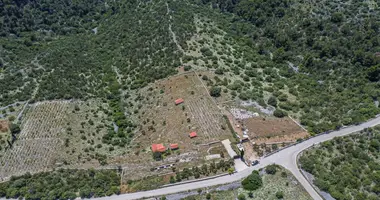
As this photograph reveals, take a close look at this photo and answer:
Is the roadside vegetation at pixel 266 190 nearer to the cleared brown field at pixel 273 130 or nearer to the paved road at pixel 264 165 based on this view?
the paved road at pixel 264 165

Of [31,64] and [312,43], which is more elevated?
[312,43]

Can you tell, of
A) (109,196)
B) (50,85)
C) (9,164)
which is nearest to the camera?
(109,196)

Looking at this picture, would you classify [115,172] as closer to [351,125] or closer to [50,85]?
[50,85]

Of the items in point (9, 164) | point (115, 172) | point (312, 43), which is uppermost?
point (312, 43)

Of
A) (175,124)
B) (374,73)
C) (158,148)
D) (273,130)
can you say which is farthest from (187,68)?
(374,73)

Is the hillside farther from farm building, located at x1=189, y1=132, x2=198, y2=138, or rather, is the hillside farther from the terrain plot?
farm building, located at x1=189, y1=132, x2=198, y2=138

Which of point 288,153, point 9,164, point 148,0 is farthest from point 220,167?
point 148,0
